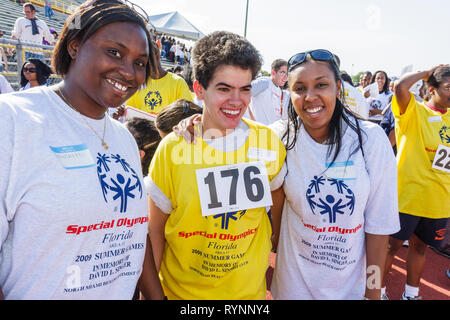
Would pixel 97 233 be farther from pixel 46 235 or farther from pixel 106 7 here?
pixel 106 7

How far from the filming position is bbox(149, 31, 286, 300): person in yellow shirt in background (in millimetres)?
1621

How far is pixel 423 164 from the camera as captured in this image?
2.88m

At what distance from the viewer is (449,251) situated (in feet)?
14.0

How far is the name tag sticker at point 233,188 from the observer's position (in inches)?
63.1

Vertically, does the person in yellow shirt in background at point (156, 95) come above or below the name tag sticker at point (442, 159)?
above

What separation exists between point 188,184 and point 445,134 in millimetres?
2679

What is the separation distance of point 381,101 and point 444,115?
14.4 ft

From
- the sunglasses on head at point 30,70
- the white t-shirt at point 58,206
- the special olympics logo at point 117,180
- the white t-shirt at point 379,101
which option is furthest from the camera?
the white t-shirt at point 379,101

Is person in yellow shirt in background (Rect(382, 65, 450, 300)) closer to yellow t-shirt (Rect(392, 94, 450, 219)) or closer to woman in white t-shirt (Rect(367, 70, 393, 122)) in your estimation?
yellow t-shirt (Rect(392, 94, 450, 219))

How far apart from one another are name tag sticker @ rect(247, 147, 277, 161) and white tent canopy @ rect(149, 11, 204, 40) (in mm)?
17488

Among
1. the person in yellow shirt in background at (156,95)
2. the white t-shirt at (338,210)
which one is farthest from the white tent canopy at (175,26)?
the white t-shirt at (338,210)

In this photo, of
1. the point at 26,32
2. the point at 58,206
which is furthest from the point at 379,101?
the point at 26,32

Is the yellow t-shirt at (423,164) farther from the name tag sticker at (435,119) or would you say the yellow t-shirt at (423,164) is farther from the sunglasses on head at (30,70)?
the sunglasses on head at (30,70)
